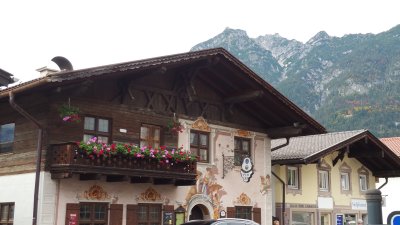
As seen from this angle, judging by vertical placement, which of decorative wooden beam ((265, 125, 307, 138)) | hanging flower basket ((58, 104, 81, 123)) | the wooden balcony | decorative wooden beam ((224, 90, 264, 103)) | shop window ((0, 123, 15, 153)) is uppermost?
decorative wooden beam ((224, 90, 264, 103))

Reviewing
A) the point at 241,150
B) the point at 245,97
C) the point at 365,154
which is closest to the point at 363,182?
the point at 365,154

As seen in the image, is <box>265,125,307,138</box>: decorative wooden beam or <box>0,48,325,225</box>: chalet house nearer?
<box>0,48,325,225</box>: chalet house

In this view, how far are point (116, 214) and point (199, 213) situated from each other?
154 inches

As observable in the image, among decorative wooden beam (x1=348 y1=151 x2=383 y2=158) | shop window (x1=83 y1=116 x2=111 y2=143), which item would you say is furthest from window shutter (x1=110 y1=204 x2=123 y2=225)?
decorative wooden beam (x1=348 y1=151 x2=383 y2=158)

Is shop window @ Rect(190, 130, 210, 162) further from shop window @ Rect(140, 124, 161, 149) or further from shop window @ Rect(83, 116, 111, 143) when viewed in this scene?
shop window @ Rect(83, 116, 111, 143)

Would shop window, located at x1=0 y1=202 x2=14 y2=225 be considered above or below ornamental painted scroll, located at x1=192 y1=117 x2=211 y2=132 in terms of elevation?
below

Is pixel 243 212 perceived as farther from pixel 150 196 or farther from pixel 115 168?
pixel 115 168

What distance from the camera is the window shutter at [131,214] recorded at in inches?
627

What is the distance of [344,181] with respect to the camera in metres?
26.0

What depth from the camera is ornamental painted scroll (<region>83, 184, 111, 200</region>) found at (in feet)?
49.6

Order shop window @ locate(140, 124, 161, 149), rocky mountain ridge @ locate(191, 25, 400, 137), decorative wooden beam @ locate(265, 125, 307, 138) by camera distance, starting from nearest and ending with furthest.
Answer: shop window @ locate(140, 124, 161, 149) → decorative wooden beam @ locate(265, 125, 307, 138) → rocky mountain ridge @ locate(191, 25, 400, 137)

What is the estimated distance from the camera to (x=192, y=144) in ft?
61.2

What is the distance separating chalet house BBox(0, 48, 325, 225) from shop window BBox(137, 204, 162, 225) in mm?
32

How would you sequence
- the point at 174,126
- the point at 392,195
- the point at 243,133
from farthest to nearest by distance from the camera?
the point at 392,195
the point at 243,133
the point at 174,126
